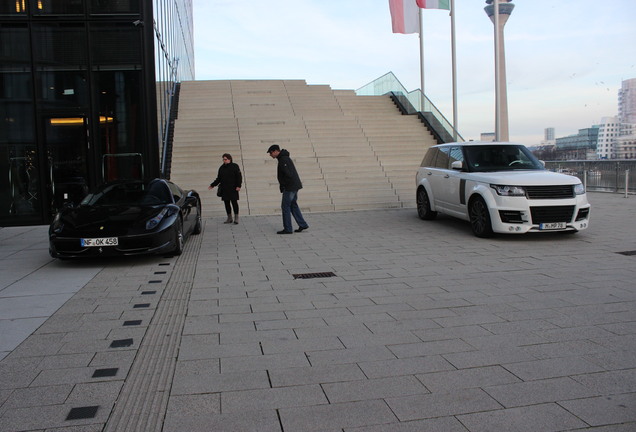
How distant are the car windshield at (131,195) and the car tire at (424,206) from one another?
597 cm

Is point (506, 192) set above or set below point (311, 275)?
above

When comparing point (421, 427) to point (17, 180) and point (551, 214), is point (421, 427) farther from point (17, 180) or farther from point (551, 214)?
point (17, 180)

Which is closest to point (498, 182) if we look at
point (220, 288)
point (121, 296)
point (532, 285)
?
point (532, 285)

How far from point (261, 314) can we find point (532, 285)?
3188 mm

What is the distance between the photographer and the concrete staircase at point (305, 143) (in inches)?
643

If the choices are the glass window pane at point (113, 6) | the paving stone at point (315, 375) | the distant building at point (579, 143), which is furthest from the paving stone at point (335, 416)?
the distant building at point (579, 143)

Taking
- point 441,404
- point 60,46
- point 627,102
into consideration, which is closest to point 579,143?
point 627,102

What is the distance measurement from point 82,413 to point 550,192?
835 centimetres

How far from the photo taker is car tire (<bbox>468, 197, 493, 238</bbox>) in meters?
9.94

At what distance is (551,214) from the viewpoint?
9523 millimetres

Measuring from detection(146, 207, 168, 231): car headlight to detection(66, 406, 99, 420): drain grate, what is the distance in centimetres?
509

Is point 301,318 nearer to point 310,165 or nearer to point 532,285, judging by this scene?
point 532,285

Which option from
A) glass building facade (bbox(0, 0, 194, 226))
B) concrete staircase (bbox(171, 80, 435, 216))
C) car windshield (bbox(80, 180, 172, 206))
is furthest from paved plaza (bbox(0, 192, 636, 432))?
concrete staircase (bbox(171, 80, 435, 216))

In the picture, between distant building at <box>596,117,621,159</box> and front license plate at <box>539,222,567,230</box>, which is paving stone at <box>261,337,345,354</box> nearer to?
front license plate at <box>539,222,567,230</box>
